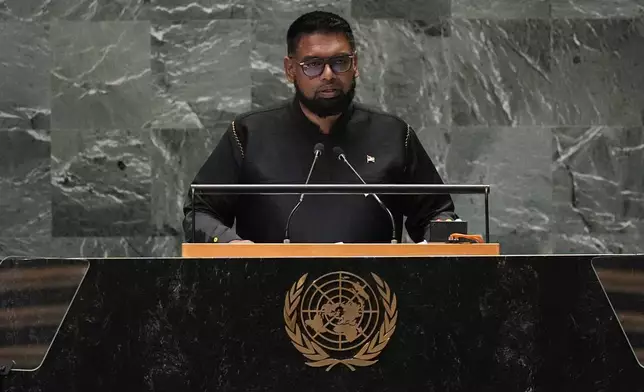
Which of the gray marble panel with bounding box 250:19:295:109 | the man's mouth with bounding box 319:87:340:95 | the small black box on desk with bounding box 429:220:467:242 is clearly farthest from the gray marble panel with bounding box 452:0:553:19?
the small black box on desk with bounding box 429:220:467:242

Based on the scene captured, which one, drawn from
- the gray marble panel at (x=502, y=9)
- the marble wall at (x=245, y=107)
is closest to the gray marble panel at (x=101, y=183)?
the marble wall at (x=245, y=107)

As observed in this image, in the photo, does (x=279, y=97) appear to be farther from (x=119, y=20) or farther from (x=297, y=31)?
(x=297, y=31)

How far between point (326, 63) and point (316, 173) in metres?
0.47

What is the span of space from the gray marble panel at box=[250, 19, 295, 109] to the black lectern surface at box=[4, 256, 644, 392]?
306 centimetres

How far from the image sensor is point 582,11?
5.27m

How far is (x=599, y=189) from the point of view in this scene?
5.23 m

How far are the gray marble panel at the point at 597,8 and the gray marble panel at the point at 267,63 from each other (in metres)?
1.61

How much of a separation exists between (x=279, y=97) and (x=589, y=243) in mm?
1978

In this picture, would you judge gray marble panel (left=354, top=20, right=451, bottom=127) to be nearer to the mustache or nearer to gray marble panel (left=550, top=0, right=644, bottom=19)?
gray marble panel (left=550, top=0, right=644, bottom=19)

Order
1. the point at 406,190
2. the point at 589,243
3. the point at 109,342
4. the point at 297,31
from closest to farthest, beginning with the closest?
the point at 109,342 → the point at 406,190 → the point at 297,31 → the point at 589,243

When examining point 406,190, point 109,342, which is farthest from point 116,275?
point 406,190

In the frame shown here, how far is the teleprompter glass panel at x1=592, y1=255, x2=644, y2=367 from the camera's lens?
228 cm

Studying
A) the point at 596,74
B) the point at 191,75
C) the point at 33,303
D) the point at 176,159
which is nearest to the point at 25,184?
the point at 176,159

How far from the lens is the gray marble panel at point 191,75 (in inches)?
206
